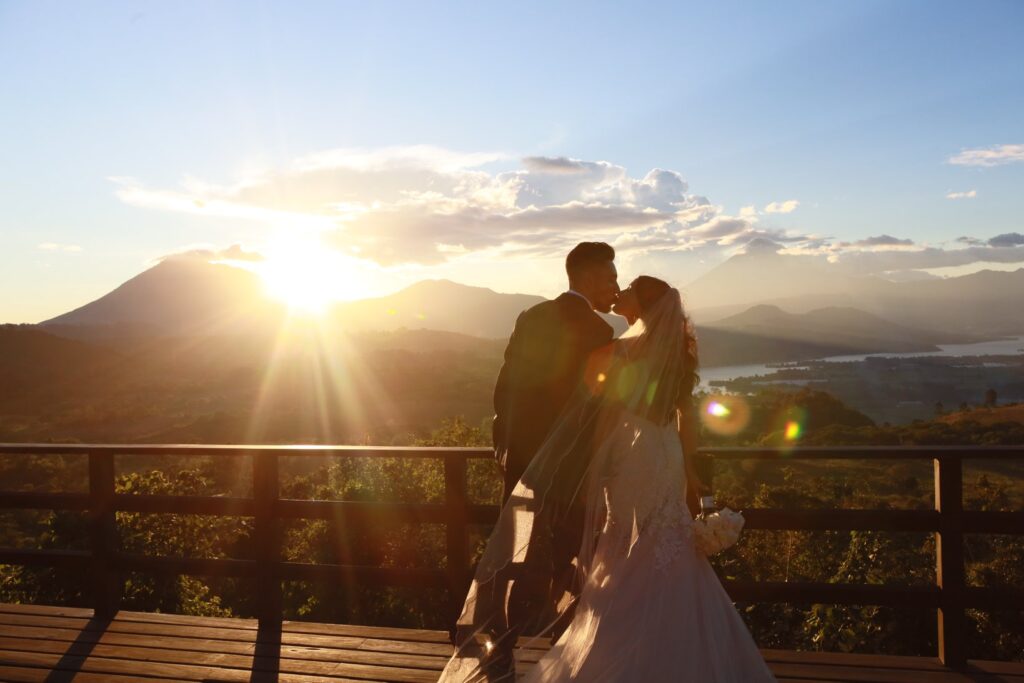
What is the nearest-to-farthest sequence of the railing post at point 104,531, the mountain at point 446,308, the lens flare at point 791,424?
the railing post at point 104,531 → the lens flare at point 791,424 → the mountain at point 446,308

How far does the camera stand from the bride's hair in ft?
10.1

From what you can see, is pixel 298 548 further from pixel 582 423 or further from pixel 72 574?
pixel 582 423

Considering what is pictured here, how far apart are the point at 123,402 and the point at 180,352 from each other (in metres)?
19.1

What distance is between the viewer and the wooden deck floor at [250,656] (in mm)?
3658

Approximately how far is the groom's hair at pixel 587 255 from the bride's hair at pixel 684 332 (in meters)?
0.18

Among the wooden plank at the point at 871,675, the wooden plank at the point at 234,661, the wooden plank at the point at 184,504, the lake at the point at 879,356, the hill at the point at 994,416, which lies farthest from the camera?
the lake at the point at 879,356

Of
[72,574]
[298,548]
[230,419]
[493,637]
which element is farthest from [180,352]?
[493,637]

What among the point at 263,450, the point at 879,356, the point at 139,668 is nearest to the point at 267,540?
the point at 263,450

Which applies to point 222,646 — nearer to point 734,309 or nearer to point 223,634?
point 223,634

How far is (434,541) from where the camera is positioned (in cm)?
1182

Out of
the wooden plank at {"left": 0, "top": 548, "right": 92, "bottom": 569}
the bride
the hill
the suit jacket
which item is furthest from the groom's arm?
the hill

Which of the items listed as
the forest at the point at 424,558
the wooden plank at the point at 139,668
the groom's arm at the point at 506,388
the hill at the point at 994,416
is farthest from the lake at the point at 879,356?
the groom's arm at the point at 506,388

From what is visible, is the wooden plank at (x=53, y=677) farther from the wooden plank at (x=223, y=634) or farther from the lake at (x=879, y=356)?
the lake at (x=879, y=356)

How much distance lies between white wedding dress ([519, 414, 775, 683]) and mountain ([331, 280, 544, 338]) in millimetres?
86674
